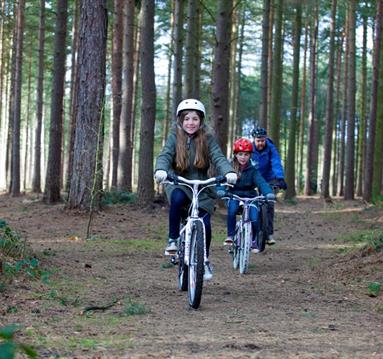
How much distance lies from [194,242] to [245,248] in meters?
2.63

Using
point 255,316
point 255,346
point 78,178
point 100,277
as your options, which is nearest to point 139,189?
point 78,178

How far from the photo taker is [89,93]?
12.8m

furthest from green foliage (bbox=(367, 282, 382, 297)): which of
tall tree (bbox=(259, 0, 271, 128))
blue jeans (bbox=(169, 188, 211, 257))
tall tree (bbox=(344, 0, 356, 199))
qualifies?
tall tree (bbox=(344, 0, 356, 199))

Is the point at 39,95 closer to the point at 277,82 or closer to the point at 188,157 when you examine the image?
the point at 277,82

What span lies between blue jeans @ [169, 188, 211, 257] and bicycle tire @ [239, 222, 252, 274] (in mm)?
2027

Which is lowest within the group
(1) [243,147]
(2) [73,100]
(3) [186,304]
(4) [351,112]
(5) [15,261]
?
(3) [186,304]

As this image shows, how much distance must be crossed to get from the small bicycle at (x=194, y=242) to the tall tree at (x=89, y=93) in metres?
6.49

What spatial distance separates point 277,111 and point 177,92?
283 inches

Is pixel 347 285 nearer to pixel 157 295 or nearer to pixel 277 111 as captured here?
pixel 157 295

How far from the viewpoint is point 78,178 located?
1283 centimetres

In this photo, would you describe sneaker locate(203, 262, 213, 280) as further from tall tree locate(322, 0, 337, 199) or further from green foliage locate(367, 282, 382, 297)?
tall tree locate(322, 0, 337, 199)

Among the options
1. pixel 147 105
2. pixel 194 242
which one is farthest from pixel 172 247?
pixel 147 105

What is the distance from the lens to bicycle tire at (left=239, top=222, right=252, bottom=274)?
8.58 m

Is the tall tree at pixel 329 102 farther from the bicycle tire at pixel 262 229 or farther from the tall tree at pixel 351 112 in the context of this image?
the bicycle tire at pixel 262 229
